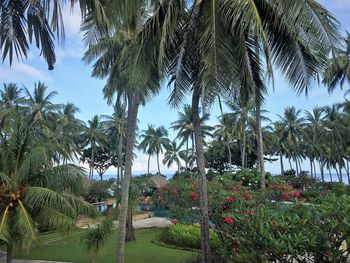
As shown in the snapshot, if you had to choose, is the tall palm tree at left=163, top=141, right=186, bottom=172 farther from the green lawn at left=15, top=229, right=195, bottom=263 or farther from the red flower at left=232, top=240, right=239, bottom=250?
the red flower at left=232, top=240, right=239, bottom=250

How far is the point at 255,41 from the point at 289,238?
4.85 m

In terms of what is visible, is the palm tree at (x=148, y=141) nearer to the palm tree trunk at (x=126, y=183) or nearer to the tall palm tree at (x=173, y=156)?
the tall palm tree at (x=173, y=156)

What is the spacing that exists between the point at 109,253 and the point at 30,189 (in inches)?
256

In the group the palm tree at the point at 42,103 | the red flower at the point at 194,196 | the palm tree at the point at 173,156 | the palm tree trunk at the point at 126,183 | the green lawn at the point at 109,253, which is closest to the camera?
the palm tree trunk at the point at 126,183

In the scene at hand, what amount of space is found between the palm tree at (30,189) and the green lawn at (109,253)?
3302 millimetres

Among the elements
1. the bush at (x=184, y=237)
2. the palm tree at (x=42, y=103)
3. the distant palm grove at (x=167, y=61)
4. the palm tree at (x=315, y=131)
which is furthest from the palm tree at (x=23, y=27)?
the palm tree at (x=315, y=131)

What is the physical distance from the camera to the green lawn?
46.9ft

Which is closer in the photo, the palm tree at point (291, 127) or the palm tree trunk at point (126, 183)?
the palm tree trunk at point (126, 183)

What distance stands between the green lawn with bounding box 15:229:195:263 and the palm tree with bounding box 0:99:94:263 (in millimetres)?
3302

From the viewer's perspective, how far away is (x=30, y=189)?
1046 cm

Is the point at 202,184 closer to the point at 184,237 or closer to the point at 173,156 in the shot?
the point at 184,237

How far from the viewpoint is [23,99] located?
3544 centimetres

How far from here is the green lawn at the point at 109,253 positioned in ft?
46.9

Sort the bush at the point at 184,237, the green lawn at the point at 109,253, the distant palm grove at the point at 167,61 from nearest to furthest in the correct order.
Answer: the distant palm grove at the point at 167,61
the green lawn at the point at 109,253
the bush at the point at 184,237
